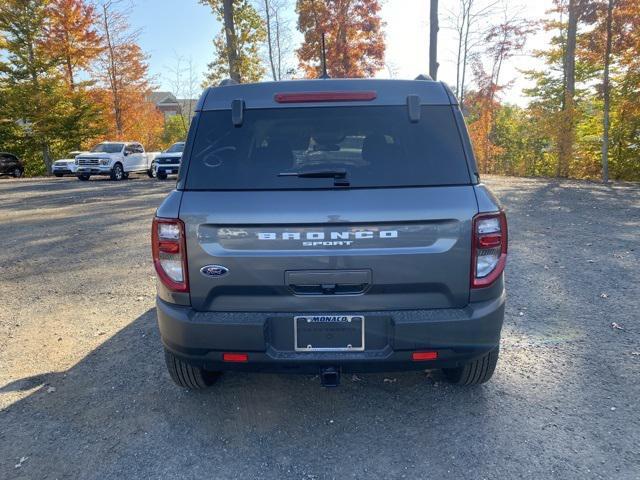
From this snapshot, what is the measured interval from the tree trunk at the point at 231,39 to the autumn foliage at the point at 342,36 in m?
5.28

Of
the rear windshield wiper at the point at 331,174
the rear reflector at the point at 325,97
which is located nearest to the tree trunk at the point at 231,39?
the rear reflector at the point at 325,97

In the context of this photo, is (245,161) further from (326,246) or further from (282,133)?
(326,246)

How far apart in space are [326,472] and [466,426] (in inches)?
37.1

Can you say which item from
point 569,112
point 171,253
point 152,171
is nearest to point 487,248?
point 171,253

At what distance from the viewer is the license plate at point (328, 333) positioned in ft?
7.77

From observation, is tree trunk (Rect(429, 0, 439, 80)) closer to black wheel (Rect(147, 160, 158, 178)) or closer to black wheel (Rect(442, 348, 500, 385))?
black wheel (Rect(442, 348, 500, 385))

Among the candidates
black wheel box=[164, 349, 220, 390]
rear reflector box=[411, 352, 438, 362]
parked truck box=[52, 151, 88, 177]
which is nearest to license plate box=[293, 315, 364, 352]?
rear reflector box=[411, 352, 438, 362]

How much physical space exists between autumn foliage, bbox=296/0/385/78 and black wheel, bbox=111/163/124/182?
11.1m

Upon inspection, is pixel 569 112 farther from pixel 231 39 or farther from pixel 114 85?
pixel 114 85

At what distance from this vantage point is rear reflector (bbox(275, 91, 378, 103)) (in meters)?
2.57

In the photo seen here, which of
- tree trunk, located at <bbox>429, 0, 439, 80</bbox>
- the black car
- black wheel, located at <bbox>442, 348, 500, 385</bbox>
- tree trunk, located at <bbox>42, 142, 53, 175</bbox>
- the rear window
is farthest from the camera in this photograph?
tree trunk, located at <bbox>42, 142, 53, 175</bbox>

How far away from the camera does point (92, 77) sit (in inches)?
1225

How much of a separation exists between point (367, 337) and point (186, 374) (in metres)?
1.34

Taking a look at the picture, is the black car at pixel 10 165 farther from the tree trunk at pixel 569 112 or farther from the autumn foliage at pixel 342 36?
the tree trunk at pixel 569 112
